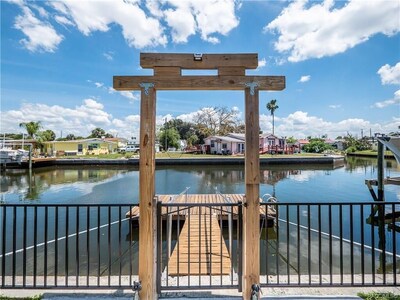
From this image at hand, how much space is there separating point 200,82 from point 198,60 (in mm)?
204

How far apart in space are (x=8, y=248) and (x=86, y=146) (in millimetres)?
31274

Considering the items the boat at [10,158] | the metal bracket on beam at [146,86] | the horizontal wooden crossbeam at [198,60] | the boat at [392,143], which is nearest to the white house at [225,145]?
the boat at [10,158]

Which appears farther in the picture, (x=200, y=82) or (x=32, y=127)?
(x=32, y=127)

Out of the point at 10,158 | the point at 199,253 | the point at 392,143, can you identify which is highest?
the point at 392,143

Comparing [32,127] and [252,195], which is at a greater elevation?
[32,127]

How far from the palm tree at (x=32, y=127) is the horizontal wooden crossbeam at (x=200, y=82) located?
41.9 meters

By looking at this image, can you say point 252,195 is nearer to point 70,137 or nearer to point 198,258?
point 198,258

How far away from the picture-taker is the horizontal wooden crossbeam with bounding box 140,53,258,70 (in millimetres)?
1996

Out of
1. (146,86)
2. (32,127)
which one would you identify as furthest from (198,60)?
(32,127)

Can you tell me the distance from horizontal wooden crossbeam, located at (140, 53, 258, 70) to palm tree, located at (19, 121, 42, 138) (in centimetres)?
4202

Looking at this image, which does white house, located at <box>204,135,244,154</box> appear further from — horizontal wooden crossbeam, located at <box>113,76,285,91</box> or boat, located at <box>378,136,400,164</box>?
horizontal wooden crossbeam, located at <box>113,76,285,91</box>

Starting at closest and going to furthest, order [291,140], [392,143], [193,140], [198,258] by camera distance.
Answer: [198,258] < [392,143] < [193,140] < [291,140]

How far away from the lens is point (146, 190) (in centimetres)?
199

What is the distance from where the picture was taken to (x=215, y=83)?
2021 millimetres
